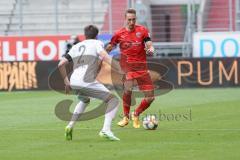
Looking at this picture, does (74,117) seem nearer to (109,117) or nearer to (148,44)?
(109,117)

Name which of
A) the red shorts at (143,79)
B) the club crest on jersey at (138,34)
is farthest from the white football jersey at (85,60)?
the red shorts at (143,79)

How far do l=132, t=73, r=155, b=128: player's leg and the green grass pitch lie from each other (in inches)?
8.6

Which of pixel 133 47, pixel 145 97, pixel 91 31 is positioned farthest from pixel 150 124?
pixel 91 31

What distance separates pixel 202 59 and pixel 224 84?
1.22m

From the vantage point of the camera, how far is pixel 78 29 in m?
34.2

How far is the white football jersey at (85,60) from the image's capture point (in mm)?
12703

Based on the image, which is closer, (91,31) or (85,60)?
(91,31)

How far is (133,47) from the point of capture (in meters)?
15.6

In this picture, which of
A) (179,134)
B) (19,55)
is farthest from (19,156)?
(19,55)

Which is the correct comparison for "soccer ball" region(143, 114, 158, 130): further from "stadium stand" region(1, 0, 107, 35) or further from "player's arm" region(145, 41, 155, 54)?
"stadium stand" region(1, 0, 107, 35)

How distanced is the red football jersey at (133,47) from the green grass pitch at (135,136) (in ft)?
3.95

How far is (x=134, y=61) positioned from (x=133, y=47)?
0.29 meters

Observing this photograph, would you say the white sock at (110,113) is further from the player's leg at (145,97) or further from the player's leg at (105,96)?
the player's leg at (145,97)

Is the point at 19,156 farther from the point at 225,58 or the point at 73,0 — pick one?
the point at 73,0
